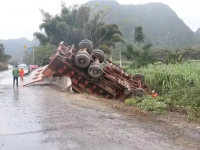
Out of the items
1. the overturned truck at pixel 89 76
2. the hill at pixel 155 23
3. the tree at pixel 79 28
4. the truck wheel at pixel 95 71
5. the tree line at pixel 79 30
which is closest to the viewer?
the truck wheel at pixel 95 71

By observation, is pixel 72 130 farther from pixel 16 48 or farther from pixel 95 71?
pixel 16 48

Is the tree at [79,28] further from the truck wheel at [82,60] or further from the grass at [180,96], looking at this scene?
the grass at [180,96]

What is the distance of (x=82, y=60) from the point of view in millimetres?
11367

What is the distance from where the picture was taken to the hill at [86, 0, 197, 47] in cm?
8581

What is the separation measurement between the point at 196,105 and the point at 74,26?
3745cm

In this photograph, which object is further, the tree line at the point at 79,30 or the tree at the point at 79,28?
the tree at the point at 79,28

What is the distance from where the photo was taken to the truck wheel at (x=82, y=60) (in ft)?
37.0

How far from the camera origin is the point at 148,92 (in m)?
12.4

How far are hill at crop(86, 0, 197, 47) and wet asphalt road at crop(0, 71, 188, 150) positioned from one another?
2537 inches

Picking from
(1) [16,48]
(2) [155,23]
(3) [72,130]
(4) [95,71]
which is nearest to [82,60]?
(4) [95,71]

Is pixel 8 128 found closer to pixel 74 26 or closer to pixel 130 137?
pixel 130 137

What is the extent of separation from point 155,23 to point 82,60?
103346mm

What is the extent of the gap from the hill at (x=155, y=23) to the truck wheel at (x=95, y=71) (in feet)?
198

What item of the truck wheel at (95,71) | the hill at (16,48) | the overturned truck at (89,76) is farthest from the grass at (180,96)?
the hill at (16,48)
